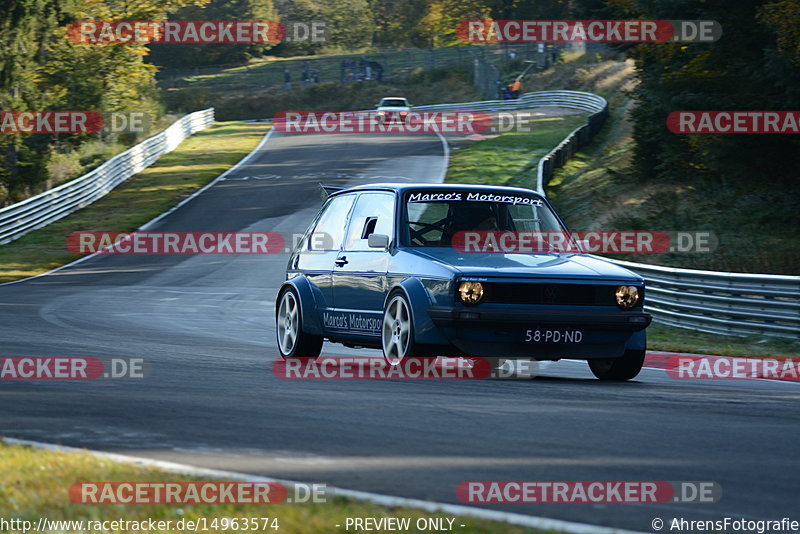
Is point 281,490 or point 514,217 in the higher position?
point 514,217

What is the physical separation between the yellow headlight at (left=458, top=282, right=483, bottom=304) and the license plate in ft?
1.61

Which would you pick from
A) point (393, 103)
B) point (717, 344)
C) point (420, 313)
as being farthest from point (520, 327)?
point (393, 103)

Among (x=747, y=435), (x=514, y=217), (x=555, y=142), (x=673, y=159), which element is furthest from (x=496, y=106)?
(x=747, y=435)

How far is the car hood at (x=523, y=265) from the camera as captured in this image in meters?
9.64

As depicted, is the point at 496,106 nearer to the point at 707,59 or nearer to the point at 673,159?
the point at 673,159

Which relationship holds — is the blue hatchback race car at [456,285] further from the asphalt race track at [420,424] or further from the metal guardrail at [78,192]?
the metal guardrail at [78,192]

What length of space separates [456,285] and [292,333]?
2.78 meters

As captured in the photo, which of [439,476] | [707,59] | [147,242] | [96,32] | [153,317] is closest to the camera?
[439,476]

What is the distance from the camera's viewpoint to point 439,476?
5.51 metres

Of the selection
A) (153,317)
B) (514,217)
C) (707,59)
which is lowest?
(153,317)

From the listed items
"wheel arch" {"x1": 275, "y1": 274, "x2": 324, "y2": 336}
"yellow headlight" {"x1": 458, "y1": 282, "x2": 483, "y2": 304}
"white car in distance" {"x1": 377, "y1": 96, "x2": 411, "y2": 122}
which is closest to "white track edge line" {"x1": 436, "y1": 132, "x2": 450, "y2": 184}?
"white car in distance" {"x1": 377, "y1": 96, "x2": 411, "y2": 122}

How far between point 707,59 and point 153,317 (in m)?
13.7

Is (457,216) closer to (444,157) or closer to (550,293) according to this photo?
(550,293)

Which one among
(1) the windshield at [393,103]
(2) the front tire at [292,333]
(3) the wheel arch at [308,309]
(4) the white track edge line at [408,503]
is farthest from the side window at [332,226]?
(1) the windshield at [393,103]
